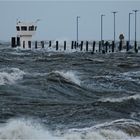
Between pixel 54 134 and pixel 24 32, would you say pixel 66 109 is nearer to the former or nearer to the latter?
pixel 54 134

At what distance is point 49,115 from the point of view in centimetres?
1419

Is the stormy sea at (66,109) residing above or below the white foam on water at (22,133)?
below

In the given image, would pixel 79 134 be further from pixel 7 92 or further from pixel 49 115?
pixel 7 92

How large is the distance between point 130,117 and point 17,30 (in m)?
83.1

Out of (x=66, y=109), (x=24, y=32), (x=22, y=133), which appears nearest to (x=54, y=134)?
(x=22, y=133)

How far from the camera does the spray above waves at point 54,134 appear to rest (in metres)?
10.2

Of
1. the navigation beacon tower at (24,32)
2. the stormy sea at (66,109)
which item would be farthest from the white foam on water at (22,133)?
the navigation beacon tower at (24,32)

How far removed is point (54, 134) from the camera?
1092cm

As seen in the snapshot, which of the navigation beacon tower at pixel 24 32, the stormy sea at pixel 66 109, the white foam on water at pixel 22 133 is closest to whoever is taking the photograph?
the white foam on water at pixel 22 133

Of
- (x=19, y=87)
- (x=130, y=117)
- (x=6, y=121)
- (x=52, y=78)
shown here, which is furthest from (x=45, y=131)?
(x=52, y=78)

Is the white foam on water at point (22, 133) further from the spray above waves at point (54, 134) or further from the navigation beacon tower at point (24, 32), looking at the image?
the navigation beacon tower at point (24, 32)

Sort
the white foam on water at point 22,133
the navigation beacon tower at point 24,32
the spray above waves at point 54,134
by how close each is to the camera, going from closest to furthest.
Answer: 1. the white foam on water at point 22,133
2. the spray above waves at point 54,134
3. the navigation beacon tower at point 24,32

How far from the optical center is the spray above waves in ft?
33.3

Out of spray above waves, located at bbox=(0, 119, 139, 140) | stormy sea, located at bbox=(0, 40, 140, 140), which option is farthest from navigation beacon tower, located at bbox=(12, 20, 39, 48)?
spray above waves, located at bbox=(0, 119, 139, 140)
